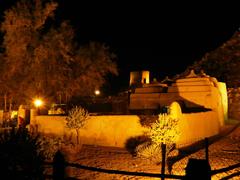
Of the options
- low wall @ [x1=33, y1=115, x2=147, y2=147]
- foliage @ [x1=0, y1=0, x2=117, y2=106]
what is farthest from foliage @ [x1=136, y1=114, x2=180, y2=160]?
foliage @ [x1=0, y1=0, x2=117, y2=106]

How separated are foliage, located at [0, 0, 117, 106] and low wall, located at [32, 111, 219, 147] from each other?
11556 mm

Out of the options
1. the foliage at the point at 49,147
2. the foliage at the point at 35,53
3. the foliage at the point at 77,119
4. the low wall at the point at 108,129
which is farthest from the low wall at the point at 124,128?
the foliage at the point at 35,53

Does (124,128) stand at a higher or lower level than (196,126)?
lower

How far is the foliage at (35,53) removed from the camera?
1110 inches

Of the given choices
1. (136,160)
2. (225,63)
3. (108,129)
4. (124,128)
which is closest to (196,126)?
(124,128)

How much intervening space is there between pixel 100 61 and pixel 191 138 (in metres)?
20.6

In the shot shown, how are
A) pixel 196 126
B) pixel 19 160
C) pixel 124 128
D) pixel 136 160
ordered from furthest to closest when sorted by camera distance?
pixel 124 128, pixel 196 126, pixel 136 160, pixel 19 160

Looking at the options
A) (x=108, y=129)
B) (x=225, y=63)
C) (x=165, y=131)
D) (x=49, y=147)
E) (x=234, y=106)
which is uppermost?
(x=225, y=63)

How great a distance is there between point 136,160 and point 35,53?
18011mm

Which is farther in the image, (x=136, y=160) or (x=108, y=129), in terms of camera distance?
(x=108, y=129)

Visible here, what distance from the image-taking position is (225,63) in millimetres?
43375

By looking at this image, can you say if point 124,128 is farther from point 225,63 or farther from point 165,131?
point 225,63

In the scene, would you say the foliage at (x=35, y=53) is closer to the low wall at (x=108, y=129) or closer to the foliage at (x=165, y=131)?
the low wall at (x=108, y=129)

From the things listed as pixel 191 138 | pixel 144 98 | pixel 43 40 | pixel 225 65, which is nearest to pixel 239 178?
pixel 191 138
